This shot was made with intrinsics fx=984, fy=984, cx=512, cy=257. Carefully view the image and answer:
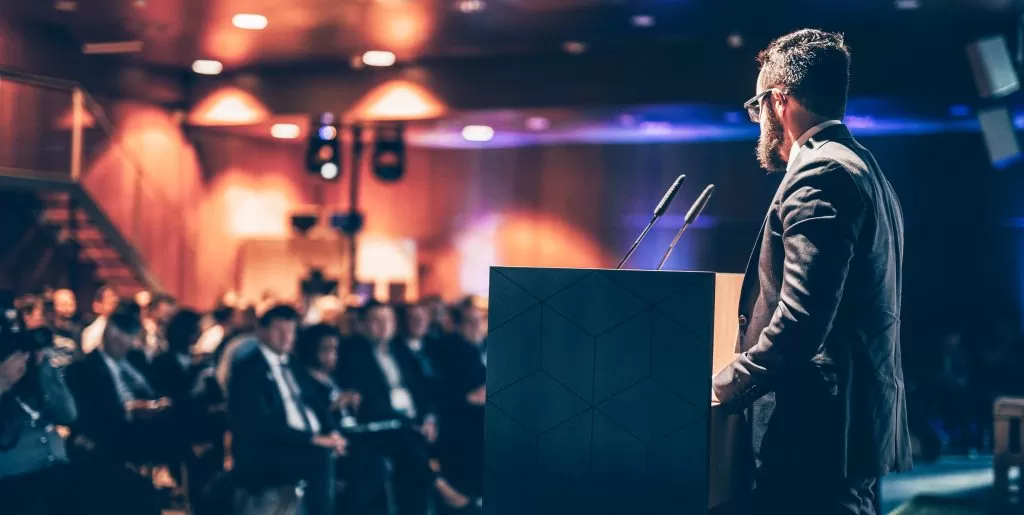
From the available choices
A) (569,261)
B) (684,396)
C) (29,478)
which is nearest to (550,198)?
(569,261)

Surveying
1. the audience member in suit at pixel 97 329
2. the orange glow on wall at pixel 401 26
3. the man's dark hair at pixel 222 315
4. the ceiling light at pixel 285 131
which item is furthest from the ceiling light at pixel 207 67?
the man's dark hair at pixel 222 315

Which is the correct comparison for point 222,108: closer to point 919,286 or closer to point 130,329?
point 130,329

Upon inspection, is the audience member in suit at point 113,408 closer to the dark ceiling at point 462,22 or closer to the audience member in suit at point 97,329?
the audience member in suit at point 97,329

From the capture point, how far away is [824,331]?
166 cm

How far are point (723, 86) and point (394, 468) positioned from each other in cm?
591

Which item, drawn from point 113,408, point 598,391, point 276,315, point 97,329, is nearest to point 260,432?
point 276,315

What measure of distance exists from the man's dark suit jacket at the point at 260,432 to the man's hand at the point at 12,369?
40.2 inches

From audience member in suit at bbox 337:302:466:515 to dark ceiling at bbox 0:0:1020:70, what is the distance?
144 inches

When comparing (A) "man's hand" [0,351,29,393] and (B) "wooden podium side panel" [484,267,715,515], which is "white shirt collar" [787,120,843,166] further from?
(A) "man's hand" [0,351,29,393]

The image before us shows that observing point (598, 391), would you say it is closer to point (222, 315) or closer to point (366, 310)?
point (366, 310)

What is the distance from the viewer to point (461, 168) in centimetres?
1524

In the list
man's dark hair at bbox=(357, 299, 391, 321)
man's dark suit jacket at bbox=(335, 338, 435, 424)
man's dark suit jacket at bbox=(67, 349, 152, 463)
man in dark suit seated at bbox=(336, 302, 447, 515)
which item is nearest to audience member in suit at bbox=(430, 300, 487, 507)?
man in dark suit seated at bbox=(336, 302, 447, 515)

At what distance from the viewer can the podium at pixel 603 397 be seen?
1715mm

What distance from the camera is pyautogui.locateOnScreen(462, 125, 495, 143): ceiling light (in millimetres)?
12844
